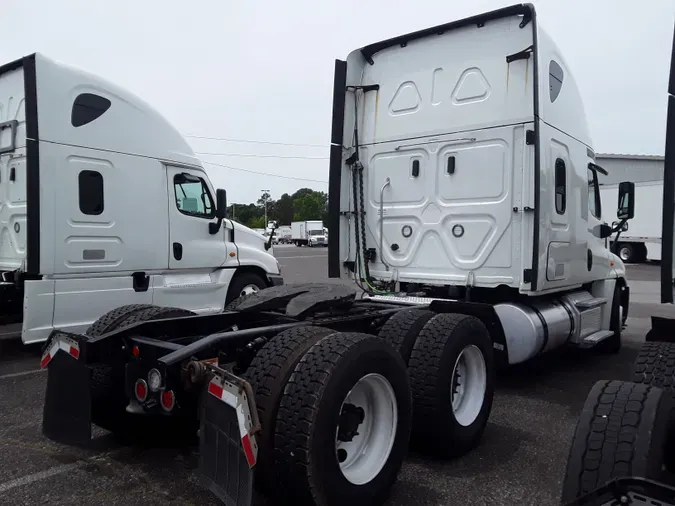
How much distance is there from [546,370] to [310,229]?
179 ft

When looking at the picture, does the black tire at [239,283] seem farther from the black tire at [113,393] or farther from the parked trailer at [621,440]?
the parked trailer at [621,440]

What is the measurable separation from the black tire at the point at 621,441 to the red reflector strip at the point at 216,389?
1.54m

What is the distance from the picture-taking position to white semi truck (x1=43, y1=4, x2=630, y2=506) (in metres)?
2.71

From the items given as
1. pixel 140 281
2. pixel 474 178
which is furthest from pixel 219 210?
pixel 474 178

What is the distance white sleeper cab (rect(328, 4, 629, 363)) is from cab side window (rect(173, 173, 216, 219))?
2708mm

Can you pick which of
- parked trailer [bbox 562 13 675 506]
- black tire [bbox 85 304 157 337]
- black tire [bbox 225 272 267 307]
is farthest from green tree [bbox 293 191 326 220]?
parked trailer [bbox 562 13 675 506]

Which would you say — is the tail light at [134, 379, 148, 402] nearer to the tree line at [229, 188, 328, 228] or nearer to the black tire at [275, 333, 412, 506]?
the black tire at [275, 333, 412, 506]

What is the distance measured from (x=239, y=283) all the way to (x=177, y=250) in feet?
4.43

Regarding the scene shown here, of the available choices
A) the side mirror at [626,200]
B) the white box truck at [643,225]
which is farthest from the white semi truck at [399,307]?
the white box truck at [643,225]

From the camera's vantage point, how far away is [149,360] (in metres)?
3.12

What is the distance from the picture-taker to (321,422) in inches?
104

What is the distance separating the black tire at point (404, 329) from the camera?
12.8 feet

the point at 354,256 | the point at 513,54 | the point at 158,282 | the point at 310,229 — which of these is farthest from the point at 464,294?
the point at 310,229

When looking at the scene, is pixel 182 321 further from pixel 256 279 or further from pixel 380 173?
pixel 256 279
